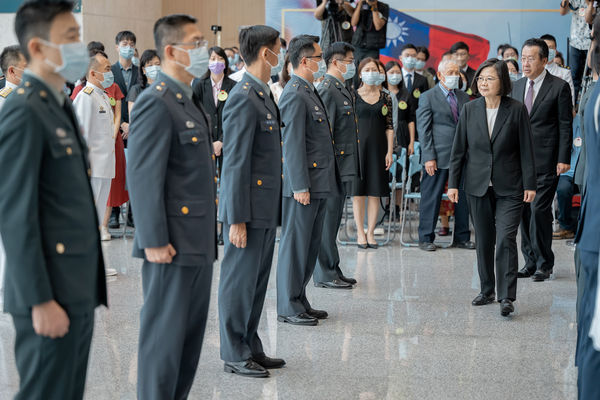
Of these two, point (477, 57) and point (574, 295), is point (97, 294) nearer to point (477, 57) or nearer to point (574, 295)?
point (574, 295)

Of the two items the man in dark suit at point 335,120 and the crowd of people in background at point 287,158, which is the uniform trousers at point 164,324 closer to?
the crowd of people in background at point 287,158

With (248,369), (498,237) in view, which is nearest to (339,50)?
(498,237)

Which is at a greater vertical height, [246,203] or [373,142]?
[373,142]

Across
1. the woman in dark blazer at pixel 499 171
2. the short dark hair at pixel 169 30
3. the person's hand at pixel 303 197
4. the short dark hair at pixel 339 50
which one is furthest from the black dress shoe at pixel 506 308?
the short dark hair at pixel 169 30

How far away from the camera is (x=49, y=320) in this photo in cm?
214

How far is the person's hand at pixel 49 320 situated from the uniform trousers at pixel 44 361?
39 millimetres

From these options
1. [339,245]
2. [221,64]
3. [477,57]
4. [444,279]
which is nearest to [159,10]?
[477,57]

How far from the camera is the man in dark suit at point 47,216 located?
2111mm

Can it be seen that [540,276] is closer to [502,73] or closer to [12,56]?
[502,73]

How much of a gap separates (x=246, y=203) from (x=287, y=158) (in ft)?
3.10

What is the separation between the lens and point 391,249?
7.41m

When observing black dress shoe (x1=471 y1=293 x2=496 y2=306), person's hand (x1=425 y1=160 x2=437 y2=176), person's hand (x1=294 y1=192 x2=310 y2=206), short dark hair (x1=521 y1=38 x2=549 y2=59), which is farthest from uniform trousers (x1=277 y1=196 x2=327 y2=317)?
person's hand (x1=425 y1=160 x2=437 y2=176)

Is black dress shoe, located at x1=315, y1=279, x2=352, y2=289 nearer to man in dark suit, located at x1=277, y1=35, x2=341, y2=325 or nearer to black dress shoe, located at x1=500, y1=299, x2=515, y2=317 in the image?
man in dark suit, located at x1=277, y1=35, x2=341, y2=325

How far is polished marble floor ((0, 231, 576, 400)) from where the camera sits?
3666mm
